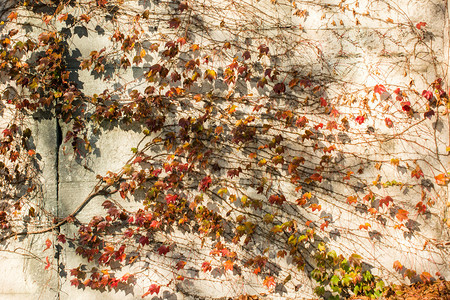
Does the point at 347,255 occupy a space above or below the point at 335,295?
above

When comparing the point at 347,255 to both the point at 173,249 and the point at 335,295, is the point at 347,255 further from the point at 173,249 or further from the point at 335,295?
the point at 173,249

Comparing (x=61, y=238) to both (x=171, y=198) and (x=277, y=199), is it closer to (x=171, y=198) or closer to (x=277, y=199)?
(x=171, y=198)

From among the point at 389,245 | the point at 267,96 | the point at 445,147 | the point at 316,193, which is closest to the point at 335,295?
the point at 389,245

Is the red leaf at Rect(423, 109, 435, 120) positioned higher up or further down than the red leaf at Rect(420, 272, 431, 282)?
higher up

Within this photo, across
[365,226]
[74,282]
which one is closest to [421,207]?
[365,226]

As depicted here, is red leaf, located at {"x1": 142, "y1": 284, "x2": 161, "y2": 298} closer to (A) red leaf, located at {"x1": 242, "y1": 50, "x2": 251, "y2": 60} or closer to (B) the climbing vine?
(B) the climbing vine

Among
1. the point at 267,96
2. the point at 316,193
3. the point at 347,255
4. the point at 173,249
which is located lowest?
the point at 347,255

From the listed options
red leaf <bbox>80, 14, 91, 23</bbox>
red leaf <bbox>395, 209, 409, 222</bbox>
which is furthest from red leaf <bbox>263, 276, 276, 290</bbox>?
red leaf <bbox>80, 14, 91, 23</bbox>

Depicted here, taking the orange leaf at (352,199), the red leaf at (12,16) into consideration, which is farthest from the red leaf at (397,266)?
the red leaf at (12,16)
